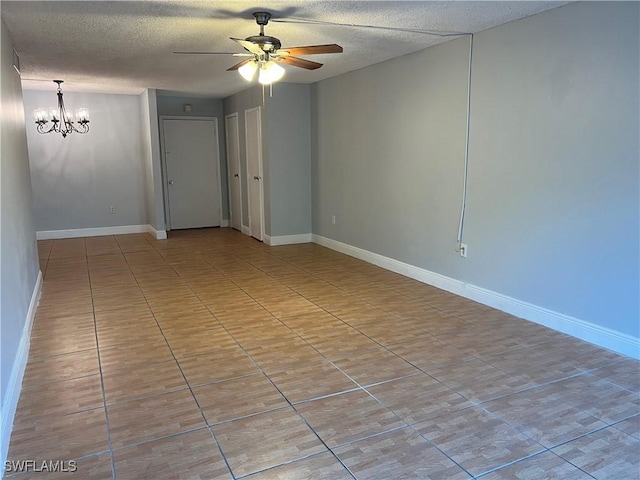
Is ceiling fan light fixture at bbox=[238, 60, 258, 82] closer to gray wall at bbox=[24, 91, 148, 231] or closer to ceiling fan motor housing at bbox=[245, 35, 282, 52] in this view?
ceiling fan motor housing at bbox=[245, 35, 282, 52]

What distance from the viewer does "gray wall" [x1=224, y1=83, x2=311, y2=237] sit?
6551 millimetres

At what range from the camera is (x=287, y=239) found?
22.6 ft

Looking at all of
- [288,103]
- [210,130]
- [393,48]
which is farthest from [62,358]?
[210,130]

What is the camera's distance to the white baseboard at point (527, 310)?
10.1 ft

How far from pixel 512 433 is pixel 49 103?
771cm

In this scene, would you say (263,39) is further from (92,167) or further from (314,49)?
(92,167)

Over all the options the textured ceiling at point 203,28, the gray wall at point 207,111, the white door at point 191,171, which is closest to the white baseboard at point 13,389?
the textured ceiling at point 203,28

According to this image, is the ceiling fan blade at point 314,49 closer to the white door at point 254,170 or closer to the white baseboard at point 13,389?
the white baseboard at point 13,389

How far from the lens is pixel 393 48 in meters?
4.45

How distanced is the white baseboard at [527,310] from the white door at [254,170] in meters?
2.33

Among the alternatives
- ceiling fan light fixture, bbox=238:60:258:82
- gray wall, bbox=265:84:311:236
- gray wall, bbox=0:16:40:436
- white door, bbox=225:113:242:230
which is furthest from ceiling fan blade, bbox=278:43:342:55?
white door, bbox=225:113:242:230

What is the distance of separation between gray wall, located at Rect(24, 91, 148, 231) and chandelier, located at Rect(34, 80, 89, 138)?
0.10 meters

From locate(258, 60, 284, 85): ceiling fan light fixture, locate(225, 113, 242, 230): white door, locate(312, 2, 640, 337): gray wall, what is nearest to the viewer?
locate(312, 2, 640, 337): gray wall

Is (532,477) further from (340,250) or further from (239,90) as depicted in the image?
(239,90)
